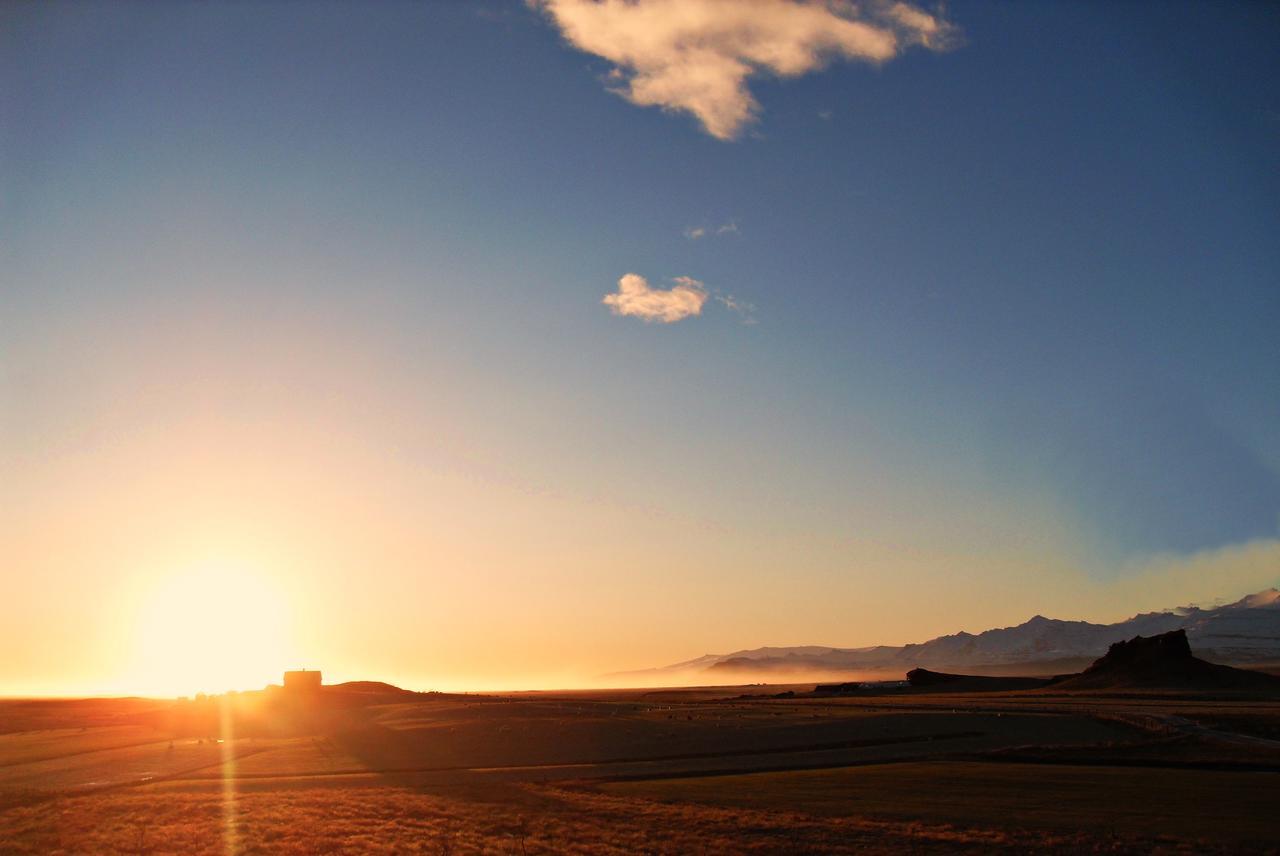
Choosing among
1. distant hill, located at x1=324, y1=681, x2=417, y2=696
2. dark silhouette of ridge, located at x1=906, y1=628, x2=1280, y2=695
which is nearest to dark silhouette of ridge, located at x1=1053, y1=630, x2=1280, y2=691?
dark silhouette of ridge, located at x1=906, y1=628, x2=1280, y2=695

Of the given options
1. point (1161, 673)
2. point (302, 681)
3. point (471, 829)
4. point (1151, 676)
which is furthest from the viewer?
point (1161, 673)

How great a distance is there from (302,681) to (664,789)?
109m

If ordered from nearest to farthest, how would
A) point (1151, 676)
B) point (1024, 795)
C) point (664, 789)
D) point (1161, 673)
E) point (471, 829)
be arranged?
point (471, 829) → point (1024, 795) → point (664, 789) → point (1151, 676) → point (1161, 673)

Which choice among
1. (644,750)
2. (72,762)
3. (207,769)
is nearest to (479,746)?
(644,750)

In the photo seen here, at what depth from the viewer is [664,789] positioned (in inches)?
1849

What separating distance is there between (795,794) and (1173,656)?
6522 inches

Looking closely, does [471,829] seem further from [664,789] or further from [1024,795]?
[1024,795]

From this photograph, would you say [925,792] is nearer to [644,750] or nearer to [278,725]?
[644,750]

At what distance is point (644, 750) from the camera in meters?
68.1

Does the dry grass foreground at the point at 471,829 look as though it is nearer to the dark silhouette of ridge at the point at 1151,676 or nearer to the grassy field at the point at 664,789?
the grassy field at the point at 664,789

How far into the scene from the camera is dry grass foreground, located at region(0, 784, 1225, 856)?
33.1m

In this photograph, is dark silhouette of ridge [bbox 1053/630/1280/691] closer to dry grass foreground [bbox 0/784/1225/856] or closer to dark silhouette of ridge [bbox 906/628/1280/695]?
dark silhouette of ridge [bbox 906/628/1280/695]

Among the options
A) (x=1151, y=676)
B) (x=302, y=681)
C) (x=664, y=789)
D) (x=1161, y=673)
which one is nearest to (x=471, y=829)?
(x=664, y=789)

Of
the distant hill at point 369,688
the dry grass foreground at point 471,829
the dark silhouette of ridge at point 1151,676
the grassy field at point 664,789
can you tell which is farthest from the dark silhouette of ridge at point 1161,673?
the dry grass foreground at point 471,829
